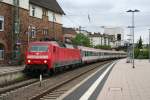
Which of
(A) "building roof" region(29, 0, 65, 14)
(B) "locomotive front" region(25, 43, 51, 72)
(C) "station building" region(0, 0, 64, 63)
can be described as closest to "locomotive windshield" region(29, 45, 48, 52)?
(B) "locomotive front" region(25, 43, 51, 72)

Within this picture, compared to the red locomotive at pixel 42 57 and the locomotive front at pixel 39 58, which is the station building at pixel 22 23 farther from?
the locomotive front at pixel 39 58

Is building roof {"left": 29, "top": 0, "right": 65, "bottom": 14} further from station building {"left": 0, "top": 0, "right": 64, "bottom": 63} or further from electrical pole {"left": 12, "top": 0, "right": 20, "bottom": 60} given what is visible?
electrical pole {"left": 12, "top": 0, "right": 20, "bottom": 60}

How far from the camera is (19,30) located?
152ft

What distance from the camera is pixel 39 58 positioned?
31625mm

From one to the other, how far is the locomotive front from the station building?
11168 millimetres

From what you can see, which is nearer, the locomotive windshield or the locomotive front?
the locomotive front

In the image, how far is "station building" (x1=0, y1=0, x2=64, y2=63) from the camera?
143 feet

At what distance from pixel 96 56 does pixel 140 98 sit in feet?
184

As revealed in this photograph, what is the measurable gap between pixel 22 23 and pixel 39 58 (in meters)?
17.2

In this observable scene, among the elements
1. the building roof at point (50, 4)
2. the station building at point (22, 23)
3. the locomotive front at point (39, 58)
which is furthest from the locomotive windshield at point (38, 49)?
the building roof at point (50, 4)

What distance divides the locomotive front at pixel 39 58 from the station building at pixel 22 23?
11.2 metres

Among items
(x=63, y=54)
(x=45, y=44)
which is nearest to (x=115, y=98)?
(x=45, y=44)

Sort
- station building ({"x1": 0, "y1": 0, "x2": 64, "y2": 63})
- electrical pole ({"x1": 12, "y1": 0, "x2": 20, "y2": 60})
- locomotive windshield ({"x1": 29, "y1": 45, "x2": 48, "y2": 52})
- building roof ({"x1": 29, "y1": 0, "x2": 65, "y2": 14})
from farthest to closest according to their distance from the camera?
building roof ({"x1": 29, "y1": 0, "x2": 65, "y2": 14}) < electrical pole ({"x1": 12, "y1": 0, "x2": 20, "y2": 60}) < station building ({"x1": 0, "y1": 0, "x2": 64, "y2": 63}) < locomotive windshield ({"x1": 29, "y1": 45, "x2": 48, "y2": 52})

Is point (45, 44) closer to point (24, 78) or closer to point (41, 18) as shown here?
point (24, 78)
